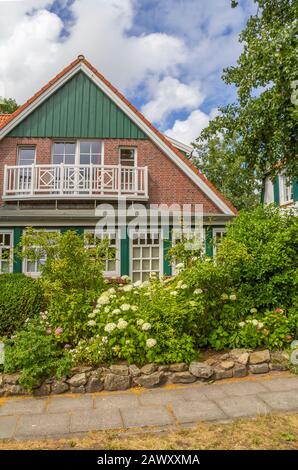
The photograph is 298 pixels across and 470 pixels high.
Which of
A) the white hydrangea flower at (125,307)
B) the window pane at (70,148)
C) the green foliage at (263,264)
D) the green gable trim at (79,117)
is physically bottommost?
the white hydrangea flower at (125,307)

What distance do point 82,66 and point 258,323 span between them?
39.5 feet

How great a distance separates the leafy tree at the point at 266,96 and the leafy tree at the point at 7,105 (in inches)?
856

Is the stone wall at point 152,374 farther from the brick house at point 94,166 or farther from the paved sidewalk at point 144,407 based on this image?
the brick house at point 94,166

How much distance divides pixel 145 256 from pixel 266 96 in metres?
6.54

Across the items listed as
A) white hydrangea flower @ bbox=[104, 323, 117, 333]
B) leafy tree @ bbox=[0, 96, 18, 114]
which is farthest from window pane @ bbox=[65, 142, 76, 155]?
leafy tree @ bbox=[0, 96, 18, 114]

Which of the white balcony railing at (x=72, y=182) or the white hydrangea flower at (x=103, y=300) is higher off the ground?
the white balcony railing at (x=72, y=182)

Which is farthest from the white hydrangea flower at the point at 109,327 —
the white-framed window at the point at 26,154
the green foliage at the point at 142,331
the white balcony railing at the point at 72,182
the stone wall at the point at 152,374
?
the white-framed window at the point at 26,154

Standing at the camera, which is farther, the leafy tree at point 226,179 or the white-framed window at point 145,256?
the leafy tree at point 226,179

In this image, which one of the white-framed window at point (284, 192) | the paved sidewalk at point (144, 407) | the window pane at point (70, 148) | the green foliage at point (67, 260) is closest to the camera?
the paved sidewalk at point (144, 407)

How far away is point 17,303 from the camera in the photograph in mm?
5566

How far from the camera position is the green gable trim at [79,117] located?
12.7 meters

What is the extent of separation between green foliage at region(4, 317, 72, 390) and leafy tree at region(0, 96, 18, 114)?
2691 cm

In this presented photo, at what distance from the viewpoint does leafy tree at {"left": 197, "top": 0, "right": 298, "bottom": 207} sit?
838 cm
